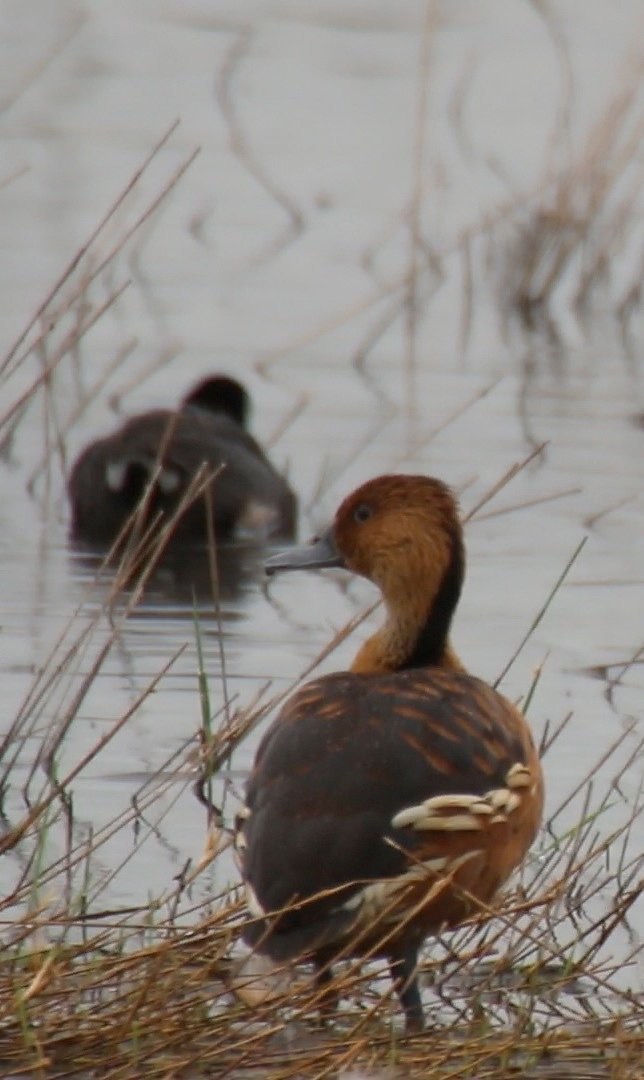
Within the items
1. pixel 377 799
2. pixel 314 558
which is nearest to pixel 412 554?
pixel 314 558

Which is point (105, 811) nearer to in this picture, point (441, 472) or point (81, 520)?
point (81, 520)

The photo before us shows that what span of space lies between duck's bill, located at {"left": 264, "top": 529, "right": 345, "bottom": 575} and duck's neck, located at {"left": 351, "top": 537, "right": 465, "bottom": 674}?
0.31 metres

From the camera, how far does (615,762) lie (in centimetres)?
741

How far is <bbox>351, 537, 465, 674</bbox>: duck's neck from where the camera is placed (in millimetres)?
6133

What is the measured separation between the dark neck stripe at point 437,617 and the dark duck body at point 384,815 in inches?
4.6

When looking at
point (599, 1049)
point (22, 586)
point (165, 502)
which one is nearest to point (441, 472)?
point (165, 502)

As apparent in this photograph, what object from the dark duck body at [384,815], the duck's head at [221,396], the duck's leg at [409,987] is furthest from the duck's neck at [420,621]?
the duck's head at [221,396]

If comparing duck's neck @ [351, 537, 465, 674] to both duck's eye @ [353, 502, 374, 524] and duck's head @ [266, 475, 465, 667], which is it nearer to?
duck's head @ [266, 475, 465, 667]

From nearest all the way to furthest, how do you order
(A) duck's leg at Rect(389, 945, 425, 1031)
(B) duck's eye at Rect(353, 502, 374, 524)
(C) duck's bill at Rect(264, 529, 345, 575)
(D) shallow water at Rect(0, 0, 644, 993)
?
1. (A) duck's leg at Rect(389, 945, 425, 1031)
2. (B) duck's eye at Rect(353, 502, 374, 524)
3. (C) duck's bill at Rect(264, 529, 345, 575)
4. (D) shallow water at Rect(0, 0, 644, 993)

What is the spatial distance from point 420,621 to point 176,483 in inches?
162

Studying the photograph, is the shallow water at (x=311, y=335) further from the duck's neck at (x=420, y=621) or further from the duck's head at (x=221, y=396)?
the duck's neck at (x=420, y=621)

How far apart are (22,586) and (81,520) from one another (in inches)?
38.6

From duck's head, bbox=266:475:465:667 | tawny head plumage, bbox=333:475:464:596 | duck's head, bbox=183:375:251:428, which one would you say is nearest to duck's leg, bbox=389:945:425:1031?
duck's head, bbox=266:475:465:667

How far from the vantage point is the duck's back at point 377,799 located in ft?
16.5
